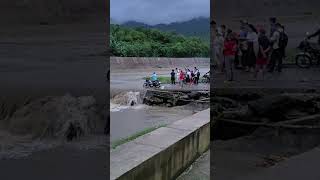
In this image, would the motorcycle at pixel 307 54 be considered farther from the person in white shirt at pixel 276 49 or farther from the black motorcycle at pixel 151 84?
the black motorcycle at pixel 151 84

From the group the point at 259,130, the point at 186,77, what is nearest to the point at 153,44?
the point at 186,77

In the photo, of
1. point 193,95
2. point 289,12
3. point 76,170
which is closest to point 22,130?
point 76,170

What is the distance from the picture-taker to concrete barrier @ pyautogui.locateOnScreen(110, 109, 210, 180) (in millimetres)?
3445

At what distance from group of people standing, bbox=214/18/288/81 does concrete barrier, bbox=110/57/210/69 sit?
8.18 meters

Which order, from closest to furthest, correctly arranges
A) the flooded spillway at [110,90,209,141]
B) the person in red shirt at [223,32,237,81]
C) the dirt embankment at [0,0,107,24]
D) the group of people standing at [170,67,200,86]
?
the dirt embankment at [0,0,107,24] → the person in red shirt at [223,32,237,81] → the flooded spillway at [110,90,209,141] → the group of people standing at [170,67,200,86]

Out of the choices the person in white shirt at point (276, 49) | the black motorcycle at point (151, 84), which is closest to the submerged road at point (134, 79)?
the black motorcycle at point (151, 84)

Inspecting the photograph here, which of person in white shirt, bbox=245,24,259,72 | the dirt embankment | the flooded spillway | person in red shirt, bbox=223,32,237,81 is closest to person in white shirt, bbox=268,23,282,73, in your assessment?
person in white shirt, bbox=245,24,259,72

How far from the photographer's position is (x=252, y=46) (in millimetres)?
3822

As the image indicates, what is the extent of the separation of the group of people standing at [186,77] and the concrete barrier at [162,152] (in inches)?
189

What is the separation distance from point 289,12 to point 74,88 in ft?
6.69

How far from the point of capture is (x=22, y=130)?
384 centimetres

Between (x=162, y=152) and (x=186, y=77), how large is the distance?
23.7 feet

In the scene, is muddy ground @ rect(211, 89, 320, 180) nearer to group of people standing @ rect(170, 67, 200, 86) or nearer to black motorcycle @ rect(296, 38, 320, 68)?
black motorcycle @ rect(296, 38, 320, 68)

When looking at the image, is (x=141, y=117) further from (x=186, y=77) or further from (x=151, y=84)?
(x=186, y=77)
